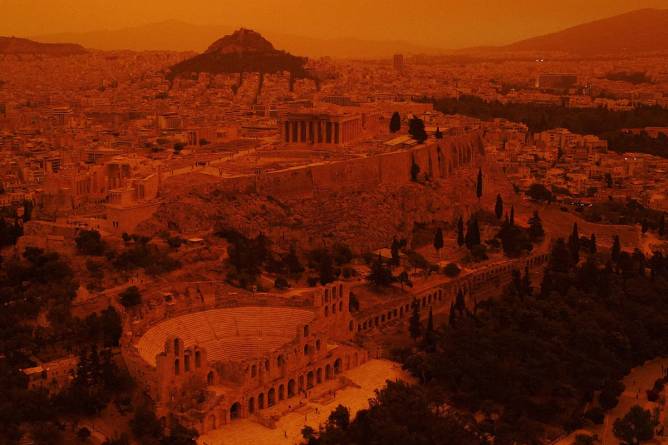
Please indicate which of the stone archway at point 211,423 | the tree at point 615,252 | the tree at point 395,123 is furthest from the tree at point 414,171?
the stone archway at point 211,423

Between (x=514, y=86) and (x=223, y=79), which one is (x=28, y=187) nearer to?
(x=223, y=79)

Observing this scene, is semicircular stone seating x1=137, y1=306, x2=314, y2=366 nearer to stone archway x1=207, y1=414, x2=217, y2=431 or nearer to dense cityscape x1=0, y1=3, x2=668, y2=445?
A: dense cityscape x1=0, y1=3, x2=668, y2=445

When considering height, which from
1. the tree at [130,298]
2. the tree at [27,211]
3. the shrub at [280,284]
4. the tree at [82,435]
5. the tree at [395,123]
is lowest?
the tree at [82,435]

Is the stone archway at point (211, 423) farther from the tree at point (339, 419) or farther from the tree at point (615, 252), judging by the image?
the tree at point (615, 252)

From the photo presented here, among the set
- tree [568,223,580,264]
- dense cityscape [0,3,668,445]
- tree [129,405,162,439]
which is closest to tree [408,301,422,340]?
dense cityscape [0,3,668,445]

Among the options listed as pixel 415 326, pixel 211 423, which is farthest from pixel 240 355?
pixel 415 326

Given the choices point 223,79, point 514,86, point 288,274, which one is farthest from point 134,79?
point 288,274

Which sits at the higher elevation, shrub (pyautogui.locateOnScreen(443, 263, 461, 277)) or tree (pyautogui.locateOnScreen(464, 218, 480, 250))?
tree (pyautogui.locateOnScreen(464, 218, 480, 250))
